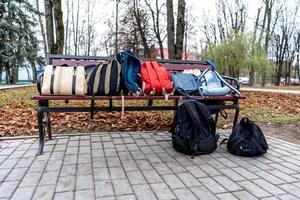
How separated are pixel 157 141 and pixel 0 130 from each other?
2.53 meters

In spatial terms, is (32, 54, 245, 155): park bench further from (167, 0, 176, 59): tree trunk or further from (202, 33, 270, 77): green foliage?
(202, 33, 270, 77): green foliage

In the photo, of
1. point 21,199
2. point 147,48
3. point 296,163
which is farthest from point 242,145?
point 147,48

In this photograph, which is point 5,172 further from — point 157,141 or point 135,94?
point 157,141

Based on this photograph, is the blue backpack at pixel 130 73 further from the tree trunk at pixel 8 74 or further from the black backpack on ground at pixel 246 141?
the tree trunk at pixel 8 74

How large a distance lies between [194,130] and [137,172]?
0.90m

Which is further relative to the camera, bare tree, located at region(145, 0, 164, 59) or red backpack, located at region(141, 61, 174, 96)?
bare tree, located at region(145, 0, 164, 59)

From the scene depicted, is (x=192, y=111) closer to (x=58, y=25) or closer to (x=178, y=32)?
(x=178, y=32)

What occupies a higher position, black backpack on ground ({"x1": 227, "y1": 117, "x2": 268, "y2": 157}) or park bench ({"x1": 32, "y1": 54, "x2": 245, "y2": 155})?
park bench ({"x1": 32, "y1": 54, "x2": 245, "y2": 155})

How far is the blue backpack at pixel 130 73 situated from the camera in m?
3.61

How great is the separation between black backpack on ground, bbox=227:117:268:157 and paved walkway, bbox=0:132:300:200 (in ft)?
0.30

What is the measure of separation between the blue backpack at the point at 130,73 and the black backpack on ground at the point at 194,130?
63 centimetres

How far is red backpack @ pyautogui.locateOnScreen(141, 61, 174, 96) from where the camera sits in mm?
3664

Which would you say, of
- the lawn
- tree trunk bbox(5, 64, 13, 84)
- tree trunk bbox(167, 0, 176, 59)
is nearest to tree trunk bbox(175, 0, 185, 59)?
tree trunk bbox(167, 0, 176, 59)

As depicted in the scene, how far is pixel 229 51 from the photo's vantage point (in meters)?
16.5
